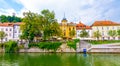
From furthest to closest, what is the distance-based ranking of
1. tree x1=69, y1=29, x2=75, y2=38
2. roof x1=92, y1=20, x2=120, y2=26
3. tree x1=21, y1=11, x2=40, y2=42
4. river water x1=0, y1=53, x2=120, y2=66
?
roof x1=92, y1=20, x2=120, y2=26 < tree x1=69, y1=29, x2=75, y2=38 < tree x1=21, y1=11, x2=40, y2=42 < river water x1=0, y1=53, x2=120, y2=66

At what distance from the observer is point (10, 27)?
6631 cm

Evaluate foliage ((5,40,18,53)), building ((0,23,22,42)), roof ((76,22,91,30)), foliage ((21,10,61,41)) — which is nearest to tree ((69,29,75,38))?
roof ((76,22,91,30))

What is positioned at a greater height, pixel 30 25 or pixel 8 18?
pixel 8 18

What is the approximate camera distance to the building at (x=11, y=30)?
65.9m

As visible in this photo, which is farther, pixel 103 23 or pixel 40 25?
pixel 103 23

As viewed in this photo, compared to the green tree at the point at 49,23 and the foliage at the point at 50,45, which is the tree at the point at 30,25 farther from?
the foliage at the point at 50,45

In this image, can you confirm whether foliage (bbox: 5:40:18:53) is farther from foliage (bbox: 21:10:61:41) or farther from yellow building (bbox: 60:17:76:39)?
yellow building (bbox: 60:17:76:39)

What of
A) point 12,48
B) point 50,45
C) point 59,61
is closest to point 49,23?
point 50,45

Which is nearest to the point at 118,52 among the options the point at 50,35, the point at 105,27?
the point at 50,35

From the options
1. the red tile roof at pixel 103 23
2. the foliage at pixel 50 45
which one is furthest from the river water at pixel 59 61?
the red tile roof at pixel 103 23

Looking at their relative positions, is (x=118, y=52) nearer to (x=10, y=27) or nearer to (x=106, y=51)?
(x=106, y=51)

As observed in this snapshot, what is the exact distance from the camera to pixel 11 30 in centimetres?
6669

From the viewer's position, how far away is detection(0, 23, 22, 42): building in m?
65.9

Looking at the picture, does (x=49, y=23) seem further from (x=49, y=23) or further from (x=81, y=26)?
(x=81, y=26)
